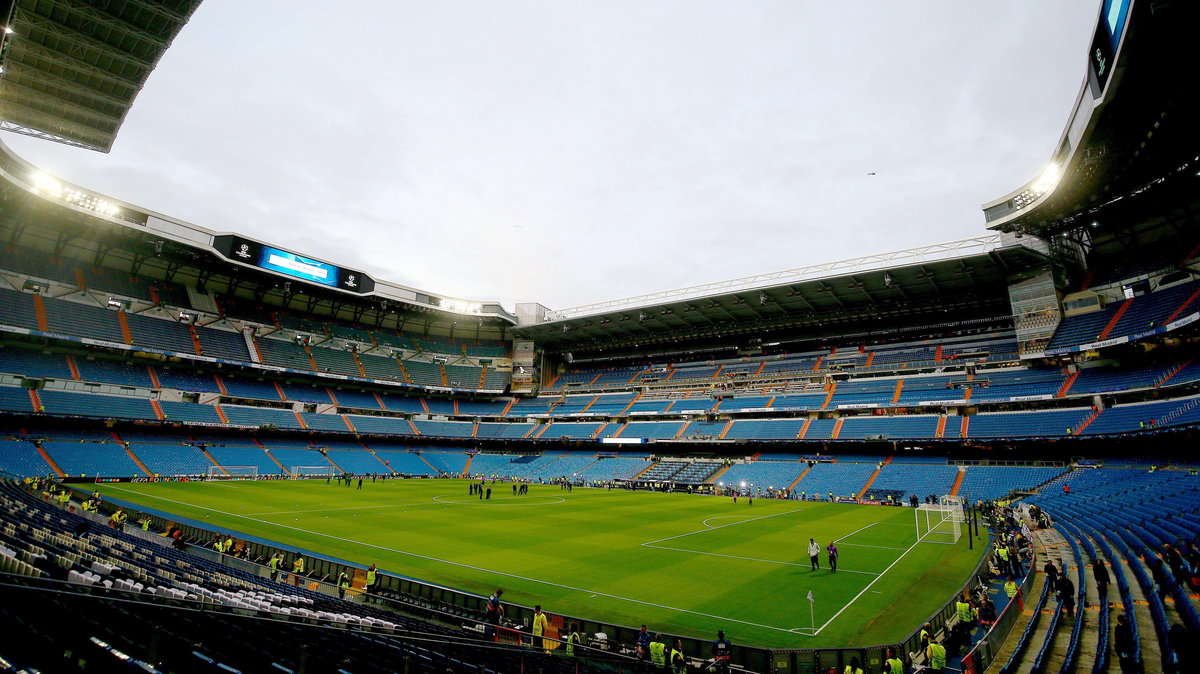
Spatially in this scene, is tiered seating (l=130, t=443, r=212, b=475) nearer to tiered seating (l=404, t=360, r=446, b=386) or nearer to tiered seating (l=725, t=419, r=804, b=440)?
tiered seating (l=404, t=360, r=446, b=386)

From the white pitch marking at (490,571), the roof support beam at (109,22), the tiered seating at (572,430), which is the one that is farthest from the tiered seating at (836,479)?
the roof support beam at (109,22)

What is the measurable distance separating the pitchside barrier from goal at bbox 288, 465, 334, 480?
A: 105 feet

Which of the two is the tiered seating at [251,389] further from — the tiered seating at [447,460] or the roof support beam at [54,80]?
the roof support beam at [54,80]

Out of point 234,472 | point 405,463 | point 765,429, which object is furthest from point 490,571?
point 405,463

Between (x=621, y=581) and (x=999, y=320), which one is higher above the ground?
(x=999, y=320)

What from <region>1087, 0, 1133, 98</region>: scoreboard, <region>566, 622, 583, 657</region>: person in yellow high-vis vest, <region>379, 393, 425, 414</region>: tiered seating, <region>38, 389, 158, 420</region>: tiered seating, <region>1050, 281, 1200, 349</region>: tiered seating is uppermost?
<region>1087, 0, 1133, 98</region>: scoreboard

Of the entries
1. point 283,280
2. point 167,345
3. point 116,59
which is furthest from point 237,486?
point 116,59

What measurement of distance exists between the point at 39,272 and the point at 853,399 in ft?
244

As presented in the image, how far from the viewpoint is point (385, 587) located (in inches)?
615

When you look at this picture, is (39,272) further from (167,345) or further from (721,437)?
(721,437)

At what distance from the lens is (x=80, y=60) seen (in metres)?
19.0

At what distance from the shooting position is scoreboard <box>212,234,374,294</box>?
49750mm

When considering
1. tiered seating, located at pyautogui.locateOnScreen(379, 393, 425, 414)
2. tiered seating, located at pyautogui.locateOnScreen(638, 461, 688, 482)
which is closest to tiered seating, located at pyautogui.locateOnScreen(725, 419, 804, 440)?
tiered seating, located at pyautogui.locateOnScreen(638, 461, 688, 482)

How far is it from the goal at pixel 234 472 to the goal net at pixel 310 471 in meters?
3.38
